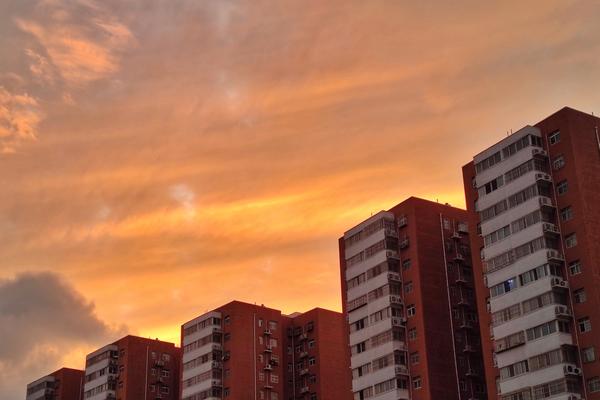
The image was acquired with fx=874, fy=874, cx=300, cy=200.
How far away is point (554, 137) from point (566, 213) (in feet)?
28.6

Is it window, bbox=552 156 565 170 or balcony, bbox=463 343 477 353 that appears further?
balcony, bbox=463 343 477 353

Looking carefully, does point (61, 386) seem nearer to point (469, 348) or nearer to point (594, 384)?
point (469, 348)

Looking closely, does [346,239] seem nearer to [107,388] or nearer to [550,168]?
[550,168]

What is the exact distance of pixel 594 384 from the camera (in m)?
83.4

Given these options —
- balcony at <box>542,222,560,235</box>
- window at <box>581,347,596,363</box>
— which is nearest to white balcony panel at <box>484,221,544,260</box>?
balcony at <box>542,222,560,235</box>

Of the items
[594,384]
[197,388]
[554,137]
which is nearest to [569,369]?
[594,384]

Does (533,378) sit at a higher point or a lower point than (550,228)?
lower

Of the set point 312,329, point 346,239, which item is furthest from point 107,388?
point 346,239

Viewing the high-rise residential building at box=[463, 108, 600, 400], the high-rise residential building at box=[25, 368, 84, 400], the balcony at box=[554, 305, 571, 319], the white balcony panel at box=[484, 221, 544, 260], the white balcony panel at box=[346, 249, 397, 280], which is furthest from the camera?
the high-rise residential building at box=[25, 368, 84, 400]

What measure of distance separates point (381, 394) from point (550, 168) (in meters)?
34.5

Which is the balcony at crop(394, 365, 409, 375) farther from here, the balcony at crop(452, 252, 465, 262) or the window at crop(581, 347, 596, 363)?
the window at crop(581, 347, 596, 363)

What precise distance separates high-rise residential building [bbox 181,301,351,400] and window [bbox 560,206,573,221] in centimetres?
5431

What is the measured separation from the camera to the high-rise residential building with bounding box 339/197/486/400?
105 m

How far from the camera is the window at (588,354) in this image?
84000mm
